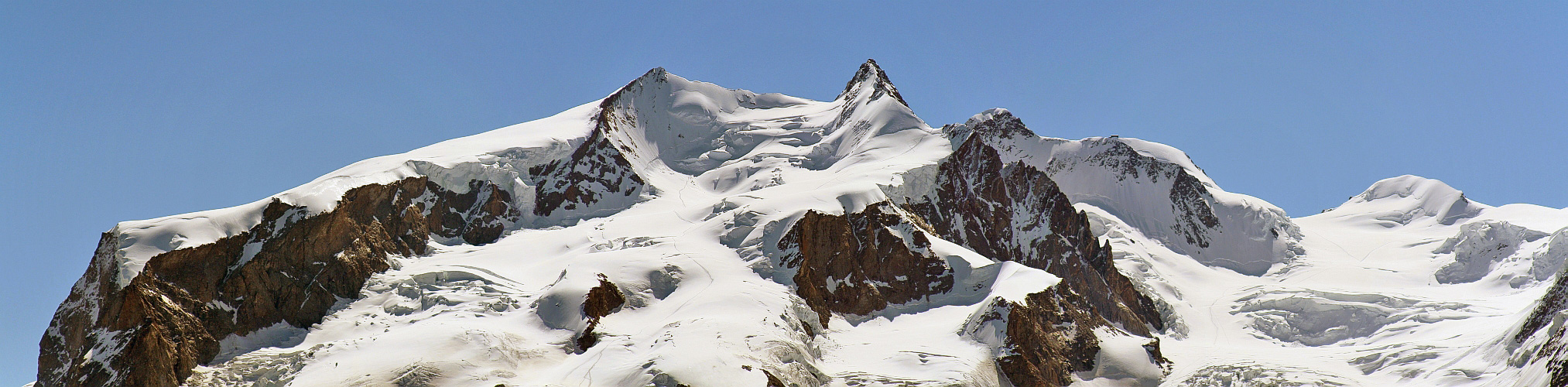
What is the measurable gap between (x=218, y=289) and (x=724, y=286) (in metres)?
44.7

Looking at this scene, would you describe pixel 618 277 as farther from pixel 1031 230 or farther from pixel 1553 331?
pixel 1553 331

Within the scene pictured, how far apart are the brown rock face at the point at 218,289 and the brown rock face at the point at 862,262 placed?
4072 cm

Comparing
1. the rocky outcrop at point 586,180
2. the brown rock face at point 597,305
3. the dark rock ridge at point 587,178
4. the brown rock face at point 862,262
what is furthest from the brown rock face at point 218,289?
the brown rock face at point 862,262

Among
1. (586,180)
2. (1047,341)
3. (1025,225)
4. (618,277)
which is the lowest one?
(1047,341)

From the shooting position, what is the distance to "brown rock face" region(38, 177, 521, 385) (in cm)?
10075

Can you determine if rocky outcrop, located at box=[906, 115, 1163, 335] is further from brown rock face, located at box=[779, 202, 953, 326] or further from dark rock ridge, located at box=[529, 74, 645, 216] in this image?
dark rock ridge, located at box=[529, 74, 645, 216]

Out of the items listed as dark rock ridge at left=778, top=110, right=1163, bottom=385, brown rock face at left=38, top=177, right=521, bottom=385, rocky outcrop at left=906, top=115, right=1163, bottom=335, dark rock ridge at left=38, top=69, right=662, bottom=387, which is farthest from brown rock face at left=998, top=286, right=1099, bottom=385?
brown rock face at left=38, top=177, right=521, bottom=385

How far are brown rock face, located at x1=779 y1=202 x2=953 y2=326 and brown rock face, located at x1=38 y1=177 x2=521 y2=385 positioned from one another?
40724 millimetres

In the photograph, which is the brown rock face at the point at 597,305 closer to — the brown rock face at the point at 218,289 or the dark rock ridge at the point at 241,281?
the dark rock ridge at the point at 241,281

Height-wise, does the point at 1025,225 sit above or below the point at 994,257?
above

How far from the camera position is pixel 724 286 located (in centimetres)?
12131

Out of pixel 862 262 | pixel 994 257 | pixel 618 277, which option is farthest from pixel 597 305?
pixel 994 257

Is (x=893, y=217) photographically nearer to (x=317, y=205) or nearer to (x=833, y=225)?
(x=833, y=225)

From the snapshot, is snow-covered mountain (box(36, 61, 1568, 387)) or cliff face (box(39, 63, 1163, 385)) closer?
cliff face (box(39, 63, 1163, 385))
